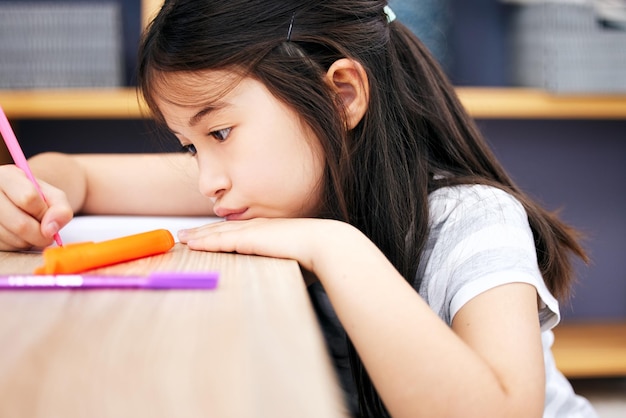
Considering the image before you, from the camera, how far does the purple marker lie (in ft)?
1.48

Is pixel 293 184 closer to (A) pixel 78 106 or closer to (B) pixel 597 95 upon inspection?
(A) pixel 78 106

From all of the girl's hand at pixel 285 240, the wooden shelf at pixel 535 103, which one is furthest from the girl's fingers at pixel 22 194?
the wooden shelf at pixel 535 103

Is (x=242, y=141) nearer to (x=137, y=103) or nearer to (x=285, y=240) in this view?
(x=285, y=240)

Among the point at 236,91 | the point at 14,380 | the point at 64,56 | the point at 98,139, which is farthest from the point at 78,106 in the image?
the point at 14,380

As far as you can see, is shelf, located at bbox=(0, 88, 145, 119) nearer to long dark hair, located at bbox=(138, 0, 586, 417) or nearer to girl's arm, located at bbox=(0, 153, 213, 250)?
girl's arm, located at bbox=(0, 153, 213, 250)

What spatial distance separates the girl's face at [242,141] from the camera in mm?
821

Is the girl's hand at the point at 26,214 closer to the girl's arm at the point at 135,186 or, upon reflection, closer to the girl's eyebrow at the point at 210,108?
the girl's eyebrow at the point at 210,108

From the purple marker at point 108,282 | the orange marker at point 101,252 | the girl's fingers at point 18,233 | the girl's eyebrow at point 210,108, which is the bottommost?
the girl's fingers at point 18,233

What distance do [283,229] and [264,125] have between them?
202 mm

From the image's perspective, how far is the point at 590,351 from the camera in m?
1.75

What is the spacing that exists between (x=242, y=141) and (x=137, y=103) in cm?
78

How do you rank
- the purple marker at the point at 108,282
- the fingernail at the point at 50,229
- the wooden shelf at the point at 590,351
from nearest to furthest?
1. the purple marker at the point at 108,282
2. the fingernail at the point at 50,229
3. the wooden shelf at the point at 590,351

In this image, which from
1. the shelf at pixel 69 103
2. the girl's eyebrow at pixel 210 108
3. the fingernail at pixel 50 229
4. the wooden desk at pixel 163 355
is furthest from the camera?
the shelf at pixel 69 103

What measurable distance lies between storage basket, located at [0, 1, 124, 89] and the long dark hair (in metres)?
0.69
